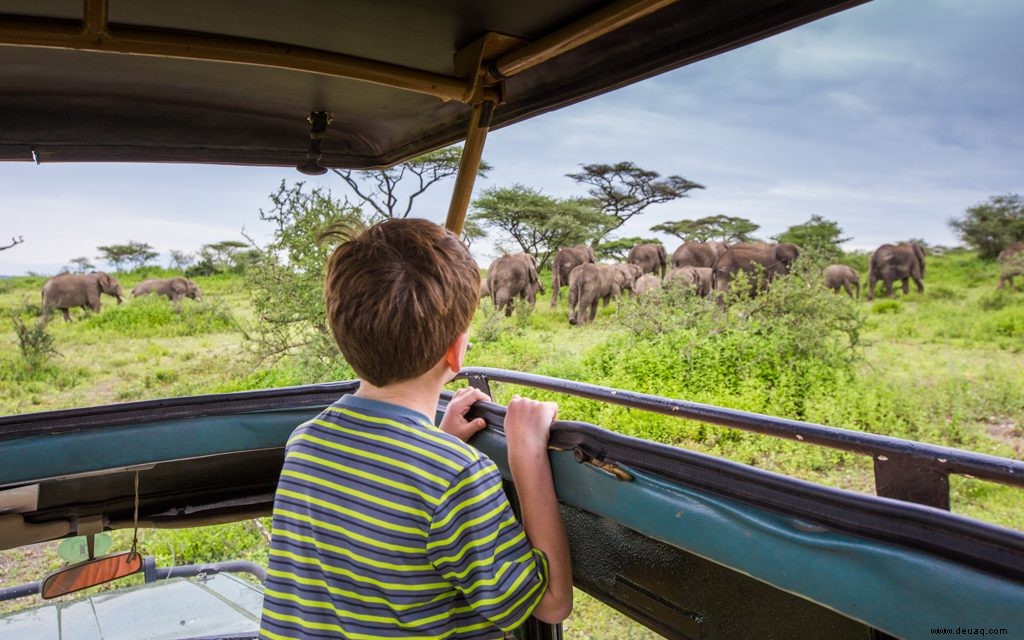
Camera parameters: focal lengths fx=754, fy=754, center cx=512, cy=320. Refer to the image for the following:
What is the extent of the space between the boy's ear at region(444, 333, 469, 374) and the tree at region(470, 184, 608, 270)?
1657 cm

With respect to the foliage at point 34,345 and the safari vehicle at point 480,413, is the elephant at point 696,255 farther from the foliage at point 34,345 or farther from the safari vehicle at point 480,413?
the safari vehicle at point 480,413

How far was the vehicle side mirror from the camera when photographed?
5.67 feet

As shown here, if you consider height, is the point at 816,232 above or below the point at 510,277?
above

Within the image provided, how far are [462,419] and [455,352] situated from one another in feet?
0.88

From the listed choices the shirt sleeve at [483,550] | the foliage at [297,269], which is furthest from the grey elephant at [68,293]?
the shirt sleeve at [483,550]

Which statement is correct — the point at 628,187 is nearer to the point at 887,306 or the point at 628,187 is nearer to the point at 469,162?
the point at 887,306

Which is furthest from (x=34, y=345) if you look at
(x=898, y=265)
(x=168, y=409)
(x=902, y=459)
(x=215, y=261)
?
(x=898, y=265)

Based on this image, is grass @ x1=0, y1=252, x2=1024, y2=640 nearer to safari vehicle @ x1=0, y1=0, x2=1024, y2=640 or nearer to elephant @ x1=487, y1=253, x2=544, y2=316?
elephant @ x1=487, y1=253, x2=544, y2=316

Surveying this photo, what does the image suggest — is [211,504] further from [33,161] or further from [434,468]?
[434,468]

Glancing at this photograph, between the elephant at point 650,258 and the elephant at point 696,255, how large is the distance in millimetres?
698

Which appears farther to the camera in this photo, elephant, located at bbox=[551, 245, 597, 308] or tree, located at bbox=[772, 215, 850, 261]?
tree, located at bbox=[772, 215, 850, 261]

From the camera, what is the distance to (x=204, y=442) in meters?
1.71

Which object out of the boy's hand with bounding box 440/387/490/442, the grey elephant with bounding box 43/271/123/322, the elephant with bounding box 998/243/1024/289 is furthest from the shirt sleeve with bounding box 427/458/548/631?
the elephant with bounding box 998/243/1024/289

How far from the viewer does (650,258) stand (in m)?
16.6
